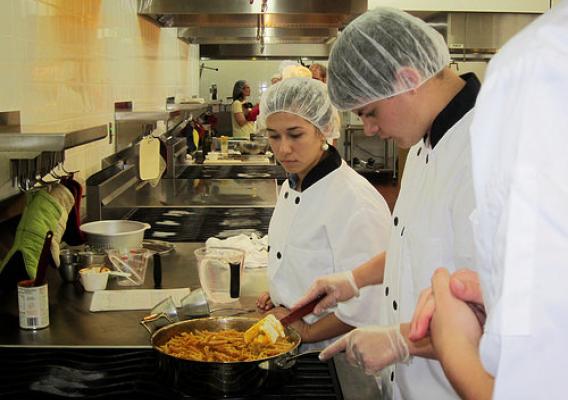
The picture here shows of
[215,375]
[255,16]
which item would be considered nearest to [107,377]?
[215,375]

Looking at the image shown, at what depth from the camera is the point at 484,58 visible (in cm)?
779

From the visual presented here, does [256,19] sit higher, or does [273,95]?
[256,19]

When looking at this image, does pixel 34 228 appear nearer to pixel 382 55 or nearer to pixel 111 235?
pixel 111 235

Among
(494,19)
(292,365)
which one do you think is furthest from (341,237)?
(494,19)

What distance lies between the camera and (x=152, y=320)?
1.87 metres

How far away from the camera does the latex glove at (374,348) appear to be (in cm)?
141

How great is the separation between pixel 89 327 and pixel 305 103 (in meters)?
0.99

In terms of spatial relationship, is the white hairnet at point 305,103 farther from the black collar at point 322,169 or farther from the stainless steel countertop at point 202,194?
the stainless steel countertop at point 202,194

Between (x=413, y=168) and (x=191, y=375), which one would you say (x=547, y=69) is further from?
(x=413, y=168)

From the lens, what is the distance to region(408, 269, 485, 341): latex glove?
0.91 m

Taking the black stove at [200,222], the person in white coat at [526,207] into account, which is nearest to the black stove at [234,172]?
the black stove at [200,222]

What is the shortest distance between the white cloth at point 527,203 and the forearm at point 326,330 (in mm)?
1334

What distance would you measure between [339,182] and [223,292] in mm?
506

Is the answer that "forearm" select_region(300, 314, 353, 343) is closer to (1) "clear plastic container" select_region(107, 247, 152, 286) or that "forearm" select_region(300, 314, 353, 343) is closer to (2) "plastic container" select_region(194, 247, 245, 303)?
(2) "plastic container" select_region(194, 247, 245, 303)
